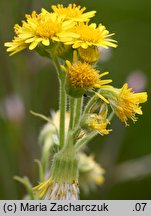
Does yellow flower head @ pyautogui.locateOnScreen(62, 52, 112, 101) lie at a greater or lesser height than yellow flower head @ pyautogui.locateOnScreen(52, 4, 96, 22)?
lesser

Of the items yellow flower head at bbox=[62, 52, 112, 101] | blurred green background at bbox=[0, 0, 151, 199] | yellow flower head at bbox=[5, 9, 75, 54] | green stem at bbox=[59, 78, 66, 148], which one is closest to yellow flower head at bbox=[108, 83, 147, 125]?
yellow flower head at bbox=[62, 52, 112, 101]

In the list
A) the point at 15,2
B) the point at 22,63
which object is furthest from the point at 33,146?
the point at 15,2

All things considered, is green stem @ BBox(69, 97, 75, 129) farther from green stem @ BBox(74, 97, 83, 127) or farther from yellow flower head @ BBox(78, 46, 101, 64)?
yellow flower head @ BBox(78, 46, 101, 64)

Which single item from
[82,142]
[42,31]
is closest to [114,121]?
[82,142]

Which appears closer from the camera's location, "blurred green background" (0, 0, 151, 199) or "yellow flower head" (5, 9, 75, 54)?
"yellow flower head" (5, 9, 75, 54)

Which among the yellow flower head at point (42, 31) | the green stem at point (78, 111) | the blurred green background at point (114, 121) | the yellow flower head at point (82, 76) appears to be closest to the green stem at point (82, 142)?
the green stem at point (78, 111)

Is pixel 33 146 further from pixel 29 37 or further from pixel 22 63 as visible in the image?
pixel 29 37
